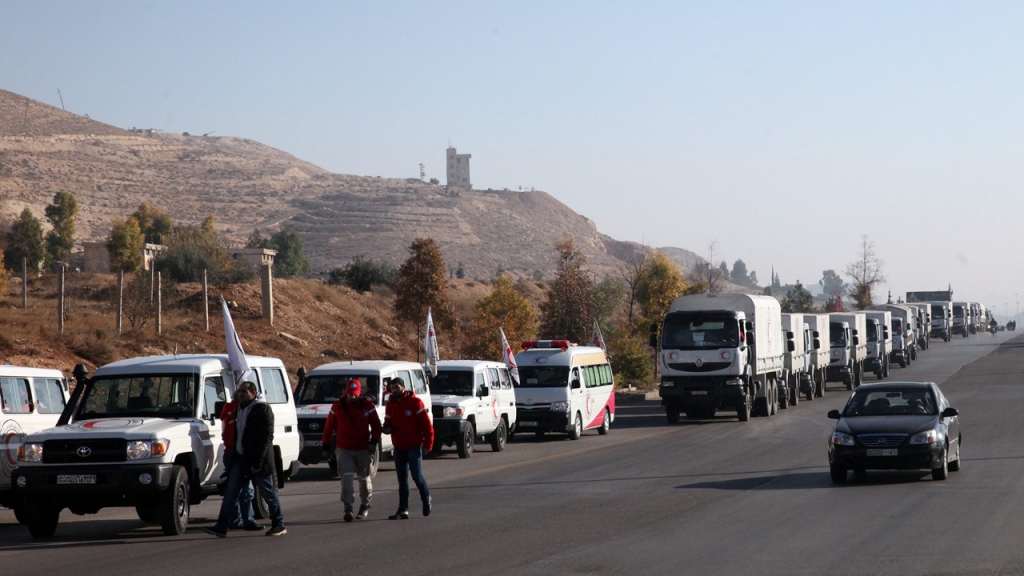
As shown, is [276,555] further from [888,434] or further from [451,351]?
[451,351]

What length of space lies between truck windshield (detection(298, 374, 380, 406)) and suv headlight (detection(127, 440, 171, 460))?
28.6 feet

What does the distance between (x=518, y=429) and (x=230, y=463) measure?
16.9 metres

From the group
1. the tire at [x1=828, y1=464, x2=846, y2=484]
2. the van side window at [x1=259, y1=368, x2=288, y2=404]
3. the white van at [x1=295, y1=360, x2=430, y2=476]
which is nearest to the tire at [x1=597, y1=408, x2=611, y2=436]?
the white van at [x1=295, y1=360, x2=430, y2=476]

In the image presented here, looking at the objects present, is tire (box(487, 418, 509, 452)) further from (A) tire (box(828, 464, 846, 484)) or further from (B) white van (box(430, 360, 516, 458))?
(A) tire (box(828, 464, 846, 484))

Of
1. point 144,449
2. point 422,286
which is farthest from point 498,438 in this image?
point 422,286

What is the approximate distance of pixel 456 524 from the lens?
12.9 meters

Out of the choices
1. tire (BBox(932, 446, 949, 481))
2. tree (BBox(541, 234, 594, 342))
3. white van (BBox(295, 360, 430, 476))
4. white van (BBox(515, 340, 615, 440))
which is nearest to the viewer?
tire (BBox(932, 446, 949, 481))

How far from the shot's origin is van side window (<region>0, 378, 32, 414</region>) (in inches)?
542

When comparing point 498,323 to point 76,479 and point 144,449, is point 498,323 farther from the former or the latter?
point 76,479

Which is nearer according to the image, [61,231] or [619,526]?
[619,526]

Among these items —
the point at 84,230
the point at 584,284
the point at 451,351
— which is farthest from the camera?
the point at 84,230

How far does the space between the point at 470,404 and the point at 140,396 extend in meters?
11.2

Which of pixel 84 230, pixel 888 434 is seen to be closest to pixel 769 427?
pixel 888 434

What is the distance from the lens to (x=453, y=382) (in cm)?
2409
